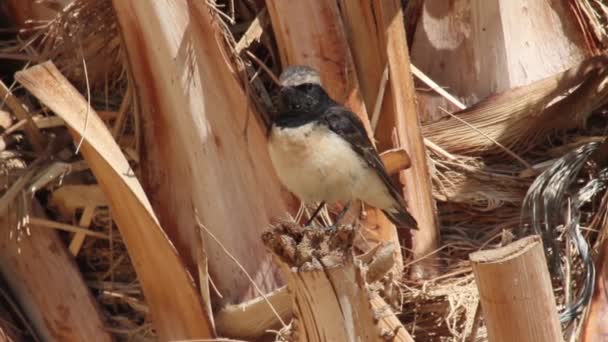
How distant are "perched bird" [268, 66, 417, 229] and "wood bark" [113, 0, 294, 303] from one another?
166 mm

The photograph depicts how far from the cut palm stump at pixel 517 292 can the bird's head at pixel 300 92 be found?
5.12ft

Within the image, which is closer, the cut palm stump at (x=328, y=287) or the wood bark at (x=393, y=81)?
the cut palm stump at (x=328, y=287)

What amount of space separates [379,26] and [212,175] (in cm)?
93

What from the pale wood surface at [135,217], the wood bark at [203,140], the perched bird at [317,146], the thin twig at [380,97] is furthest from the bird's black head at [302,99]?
the pale wood surface at [135,217]

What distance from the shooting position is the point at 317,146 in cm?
463

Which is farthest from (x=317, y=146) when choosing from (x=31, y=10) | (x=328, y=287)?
(x=31, y=10)

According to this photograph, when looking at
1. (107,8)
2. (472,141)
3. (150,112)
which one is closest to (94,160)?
(150,112)

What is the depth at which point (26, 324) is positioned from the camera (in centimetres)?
535

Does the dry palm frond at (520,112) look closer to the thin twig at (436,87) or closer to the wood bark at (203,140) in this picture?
the thin twig at (436,87)

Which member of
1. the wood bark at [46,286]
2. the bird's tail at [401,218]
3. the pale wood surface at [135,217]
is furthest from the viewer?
the wood bark at [46,286]

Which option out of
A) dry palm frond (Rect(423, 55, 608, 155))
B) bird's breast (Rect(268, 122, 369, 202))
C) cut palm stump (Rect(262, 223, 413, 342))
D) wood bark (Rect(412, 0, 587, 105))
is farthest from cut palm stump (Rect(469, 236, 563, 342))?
wood bark (Rect(412, 0, 587, 105))

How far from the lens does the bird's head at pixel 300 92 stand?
4672mm

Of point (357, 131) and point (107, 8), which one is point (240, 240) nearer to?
point (357, 131)

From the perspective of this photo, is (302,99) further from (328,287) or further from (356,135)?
(328,287)
